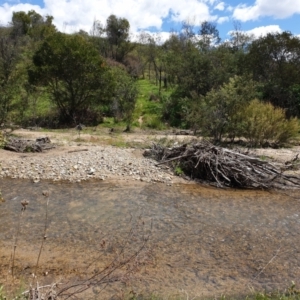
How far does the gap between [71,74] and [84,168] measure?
1073cm

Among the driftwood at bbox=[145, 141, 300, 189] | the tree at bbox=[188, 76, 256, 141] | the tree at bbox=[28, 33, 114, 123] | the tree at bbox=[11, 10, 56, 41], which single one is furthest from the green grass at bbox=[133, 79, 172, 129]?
the tree at bbox=[11, 10, 56, 41]

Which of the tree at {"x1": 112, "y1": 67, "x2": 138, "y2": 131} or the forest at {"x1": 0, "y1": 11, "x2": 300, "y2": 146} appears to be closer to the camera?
the forest at {"x1": 0, "y1": 11, "x2": 300, "y2": 146}

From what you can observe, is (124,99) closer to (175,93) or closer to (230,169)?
(175,93)

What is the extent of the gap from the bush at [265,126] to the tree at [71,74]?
30.2 feet

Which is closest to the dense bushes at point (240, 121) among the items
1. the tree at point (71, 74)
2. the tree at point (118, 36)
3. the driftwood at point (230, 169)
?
the driftwood at point (230, 169)

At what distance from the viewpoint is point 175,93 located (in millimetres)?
25062

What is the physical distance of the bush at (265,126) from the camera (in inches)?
627

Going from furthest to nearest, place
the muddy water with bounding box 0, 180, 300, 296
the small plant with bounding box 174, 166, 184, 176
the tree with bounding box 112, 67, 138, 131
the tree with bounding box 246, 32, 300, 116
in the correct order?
1. the tree with bounding box 246, 32, 300, 116
2. the tree with bounding box 112, 67, 138, 131
3. the small plant with bounding box 174, 166, 184, 176
4. the muddy water with bounding box 0, 180, 300, 296

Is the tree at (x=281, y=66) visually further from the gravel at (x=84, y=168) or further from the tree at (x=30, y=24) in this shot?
the tree at (x=30, y=24)

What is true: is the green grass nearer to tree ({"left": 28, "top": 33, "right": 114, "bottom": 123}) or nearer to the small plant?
tree ({"left": 28, "top": 33, "right": 114, "bottom": 123})

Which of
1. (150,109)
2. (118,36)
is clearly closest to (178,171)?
(150,109)

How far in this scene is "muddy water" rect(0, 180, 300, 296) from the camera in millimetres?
5949

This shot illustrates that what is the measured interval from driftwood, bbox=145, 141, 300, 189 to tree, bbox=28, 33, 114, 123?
1117cm

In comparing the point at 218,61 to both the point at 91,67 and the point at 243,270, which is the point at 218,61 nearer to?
the point at 91,67
